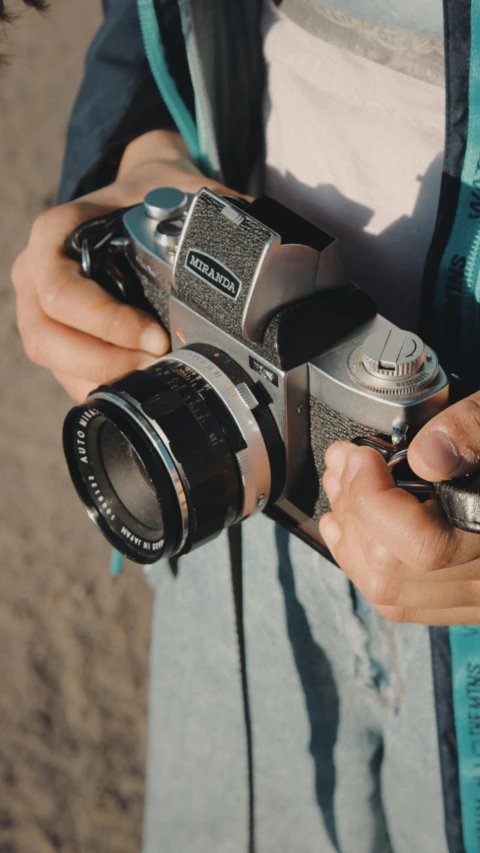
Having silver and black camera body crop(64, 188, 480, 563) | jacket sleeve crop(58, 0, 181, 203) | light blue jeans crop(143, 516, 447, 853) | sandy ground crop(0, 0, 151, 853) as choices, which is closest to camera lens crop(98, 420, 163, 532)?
silver and black camera body crop(64, 188, 480, 563)

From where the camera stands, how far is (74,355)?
2.88 ft

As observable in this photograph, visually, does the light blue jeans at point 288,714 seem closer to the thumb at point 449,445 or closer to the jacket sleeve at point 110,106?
the thumb at point 449,445

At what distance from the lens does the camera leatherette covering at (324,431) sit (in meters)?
0.74

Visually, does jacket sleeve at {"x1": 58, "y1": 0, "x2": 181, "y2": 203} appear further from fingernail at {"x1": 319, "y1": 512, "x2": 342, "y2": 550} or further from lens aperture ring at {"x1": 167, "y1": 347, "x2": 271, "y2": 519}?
fingernail at {"x1": 319, "y1": 512, "x2": 342, "y2": 550}

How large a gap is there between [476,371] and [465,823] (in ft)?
1.48

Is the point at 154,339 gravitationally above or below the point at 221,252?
below

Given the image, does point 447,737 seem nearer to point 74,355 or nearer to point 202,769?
point 202,769

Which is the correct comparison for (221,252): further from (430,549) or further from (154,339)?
(430,549)

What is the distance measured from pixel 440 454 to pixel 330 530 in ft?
0.51

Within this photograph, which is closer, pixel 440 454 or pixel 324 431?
pixel 440 454

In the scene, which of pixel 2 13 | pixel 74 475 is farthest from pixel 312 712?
pixel 2 13

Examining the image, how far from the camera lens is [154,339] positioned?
88 cm

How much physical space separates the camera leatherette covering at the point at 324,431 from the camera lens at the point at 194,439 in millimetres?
35

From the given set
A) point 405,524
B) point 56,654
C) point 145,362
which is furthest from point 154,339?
point 56,654
